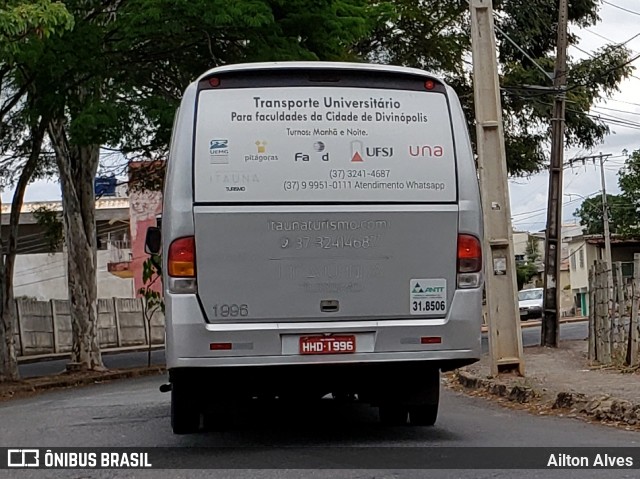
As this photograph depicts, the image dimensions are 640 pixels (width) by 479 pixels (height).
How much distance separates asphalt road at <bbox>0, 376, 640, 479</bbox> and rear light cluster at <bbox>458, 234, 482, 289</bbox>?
1268 millimetres

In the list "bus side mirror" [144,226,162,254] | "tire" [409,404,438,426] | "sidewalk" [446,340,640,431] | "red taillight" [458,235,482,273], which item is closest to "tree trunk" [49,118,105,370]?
"sidewalk" [446,340,640,431]

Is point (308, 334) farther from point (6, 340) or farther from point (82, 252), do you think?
point (82, 252)

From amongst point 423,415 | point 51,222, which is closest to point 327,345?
point 423,415

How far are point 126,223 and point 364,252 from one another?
48.8 metres

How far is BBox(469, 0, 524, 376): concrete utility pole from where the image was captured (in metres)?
13.5

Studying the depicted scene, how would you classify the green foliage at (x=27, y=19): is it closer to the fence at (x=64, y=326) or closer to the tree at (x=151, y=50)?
the tree at (x=151, y=50)

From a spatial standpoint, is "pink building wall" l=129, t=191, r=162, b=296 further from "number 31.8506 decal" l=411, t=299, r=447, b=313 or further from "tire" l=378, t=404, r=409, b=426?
"number 31.8506 decal" l=411, t=299, r=447, b=313

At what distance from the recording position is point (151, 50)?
17203 millimetres

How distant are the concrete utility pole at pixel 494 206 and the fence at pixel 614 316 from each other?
174 cm

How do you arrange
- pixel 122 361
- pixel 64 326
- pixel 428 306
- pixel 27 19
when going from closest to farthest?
pixel 428 306, pixel 27 19, pixel 122 361, pixel 64 326

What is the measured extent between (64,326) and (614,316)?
2369 centimetres

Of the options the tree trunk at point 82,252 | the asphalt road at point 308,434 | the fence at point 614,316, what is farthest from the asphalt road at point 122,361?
the asphalt road at point 308,434

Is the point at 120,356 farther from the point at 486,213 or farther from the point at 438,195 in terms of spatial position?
the point at 438,195

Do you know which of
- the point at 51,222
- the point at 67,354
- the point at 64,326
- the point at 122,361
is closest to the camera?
the point at 51,222
